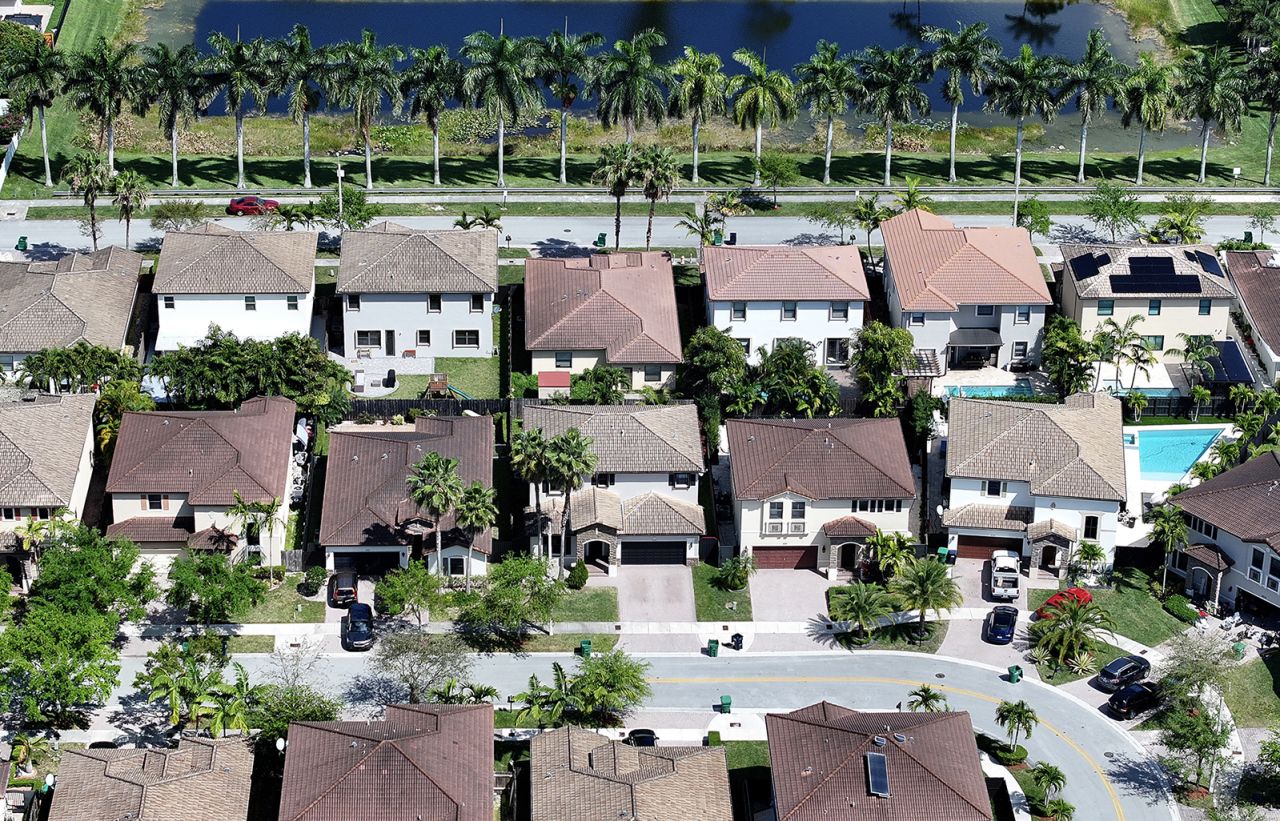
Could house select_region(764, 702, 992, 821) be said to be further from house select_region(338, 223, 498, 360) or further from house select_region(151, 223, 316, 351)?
house select_region(151, 223, 316, 351)

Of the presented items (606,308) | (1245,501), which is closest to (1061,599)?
(1245,501)

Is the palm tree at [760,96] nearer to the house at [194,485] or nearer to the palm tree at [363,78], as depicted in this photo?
the palm tree at [363,78]

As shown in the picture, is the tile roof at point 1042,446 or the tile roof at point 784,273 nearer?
the tile roof at point 1042,446

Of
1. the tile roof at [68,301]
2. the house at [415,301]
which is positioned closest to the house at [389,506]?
the house at [415,301]

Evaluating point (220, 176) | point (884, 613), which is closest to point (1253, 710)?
point (884, 613)

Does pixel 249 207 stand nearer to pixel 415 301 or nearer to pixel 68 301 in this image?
pixel 415 301

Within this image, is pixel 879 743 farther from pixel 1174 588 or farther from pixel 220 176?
pixel 220 176
